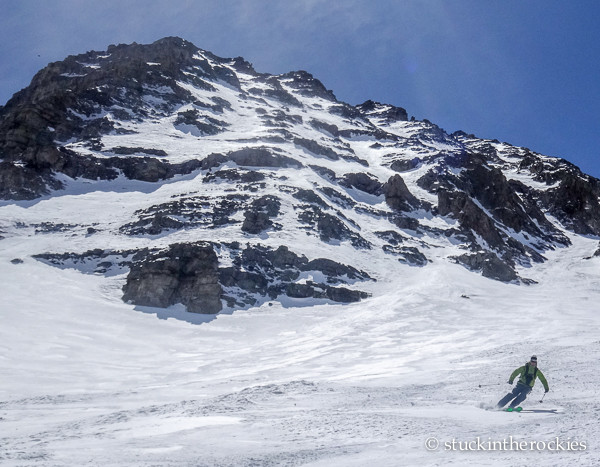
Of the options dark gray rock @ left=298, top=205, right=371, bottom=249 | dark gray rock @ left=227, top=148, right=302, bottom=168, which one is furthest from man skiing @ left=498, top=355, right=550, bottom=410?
dark gray rock @ left=227, top=148, right=302, bottom=168

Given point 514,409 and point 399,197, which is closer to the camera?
point 514,409

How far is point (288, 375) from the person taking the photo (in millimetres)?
17359

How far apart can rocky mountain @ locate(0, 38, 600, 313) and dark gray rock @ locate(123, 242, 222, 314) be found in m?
0.10

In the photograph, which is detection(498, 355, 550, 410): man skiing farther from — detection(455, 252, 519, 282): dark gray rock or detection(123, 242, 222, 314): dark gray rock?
detection(455, 252, 519, 282): dark gray rock

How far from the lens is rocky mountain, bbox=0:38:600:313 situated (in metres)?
38.8

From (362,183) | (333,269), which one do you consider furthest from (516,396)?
(362,183)

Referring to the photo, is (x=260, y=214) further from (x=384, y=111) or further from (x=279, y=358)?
(x=384, y=111)

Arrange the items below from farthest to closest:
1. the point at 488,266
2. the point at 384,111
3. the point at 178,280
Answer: the point at 384,111 < the point at 488,266 < the point at 178,280

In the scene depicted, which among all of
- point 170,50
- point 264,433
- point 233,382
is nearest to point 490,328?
point 233,382

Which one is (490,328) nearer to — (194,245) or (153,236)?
(194,245)

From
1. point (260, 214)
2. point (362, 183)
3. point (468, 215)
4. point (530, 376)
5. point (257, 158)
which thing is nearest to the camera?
point (530, 376)

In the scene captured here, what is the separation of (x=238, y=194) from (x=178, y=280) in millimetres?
19699

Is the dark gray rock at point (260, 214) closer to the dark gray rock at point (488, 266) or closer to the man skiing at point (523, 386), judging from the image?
the dark gray rock at point (488, 266)

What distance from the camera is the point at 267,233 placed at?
150ft
